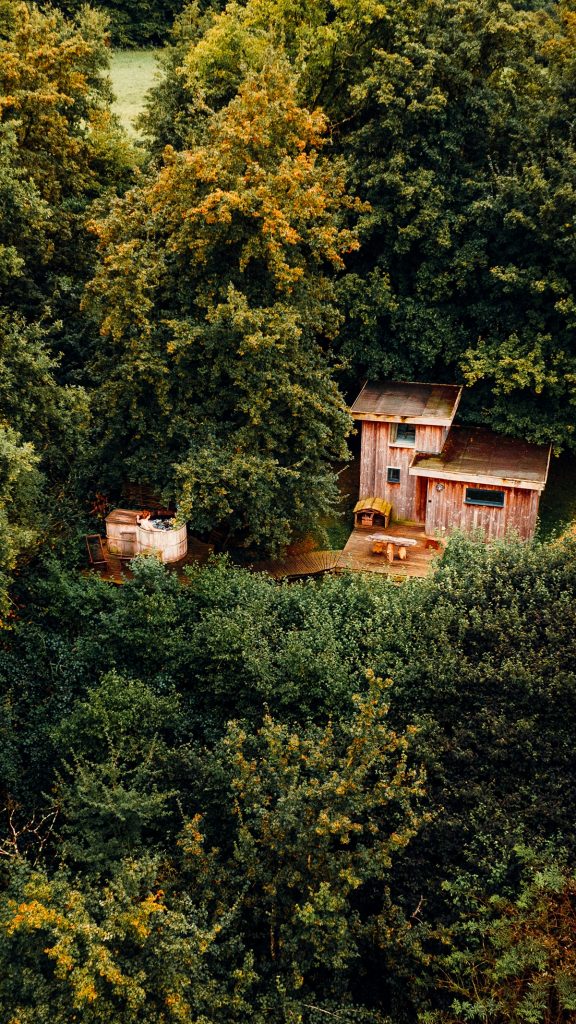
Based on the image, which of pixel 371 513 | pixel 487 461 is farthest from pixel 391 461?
pixel 487 461

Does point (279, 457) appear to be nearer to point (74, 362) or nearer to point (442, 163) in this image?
point (74, 362)

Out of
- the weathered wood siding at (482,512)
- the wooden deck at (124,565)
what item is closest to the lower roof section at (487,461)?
the weathered wood siding at (482,512)

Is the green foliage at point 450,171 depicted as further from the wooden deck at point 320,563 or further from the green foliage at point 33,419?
the green foliage at point 33,419

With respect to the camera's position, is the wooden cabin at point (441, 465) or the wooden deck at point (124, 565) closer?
the wooden deck at point (124, 565)

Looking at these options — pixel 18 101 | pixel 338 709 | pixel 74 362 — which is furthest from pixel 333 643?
pixel 18 101

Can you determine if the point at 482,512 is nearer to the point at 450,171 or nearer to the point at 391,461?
the point at 391,461
